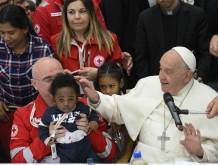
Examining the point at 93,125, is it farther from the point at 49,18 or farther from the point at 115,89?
the point at 49,18

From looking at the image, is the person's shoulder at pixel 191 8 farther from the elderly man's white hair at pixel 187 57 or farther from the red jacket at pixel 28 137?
the red jacket at pixel 28 137

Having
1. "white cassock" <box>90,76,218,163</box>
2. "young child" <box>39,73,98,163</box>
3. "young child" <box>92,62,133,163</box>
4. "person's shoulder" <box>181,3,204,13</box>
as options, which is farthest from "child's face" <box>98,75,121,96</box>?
"person's shoulder" <box>181,3,204,13</box>

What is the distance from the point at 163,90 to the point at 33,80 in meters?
0.91

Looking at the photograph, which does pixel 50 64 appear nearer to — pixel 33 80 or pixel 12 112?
pixel 33 80

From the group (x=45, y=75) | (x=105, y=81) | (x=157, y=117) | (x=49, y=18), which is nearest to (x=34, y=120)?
(x=45, y=75)

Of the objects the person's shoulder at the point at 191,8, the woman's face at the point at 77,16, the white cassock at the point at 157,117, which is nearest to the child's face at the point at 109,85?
the white cassock at the point at 157,117

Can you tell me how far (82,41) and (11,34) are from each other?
2.09 feet

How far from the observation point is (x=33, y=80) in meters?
3.99

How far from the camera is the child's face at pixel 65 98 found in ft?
12.0

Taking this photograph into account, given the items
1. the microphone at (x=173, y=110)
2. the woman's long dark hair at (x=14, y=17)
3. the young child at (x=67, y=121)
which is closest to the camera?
the microphone at (x=173, y=110)

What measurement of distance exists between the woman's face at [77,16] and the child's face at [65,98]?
1081 millimetres

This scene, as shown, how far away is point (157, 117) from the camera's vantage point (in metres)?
3.98

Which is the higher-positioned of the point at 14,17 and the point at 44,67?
the point at 14,17

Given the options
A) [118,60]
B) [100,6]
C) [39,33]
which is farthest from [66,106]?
[100,6]
